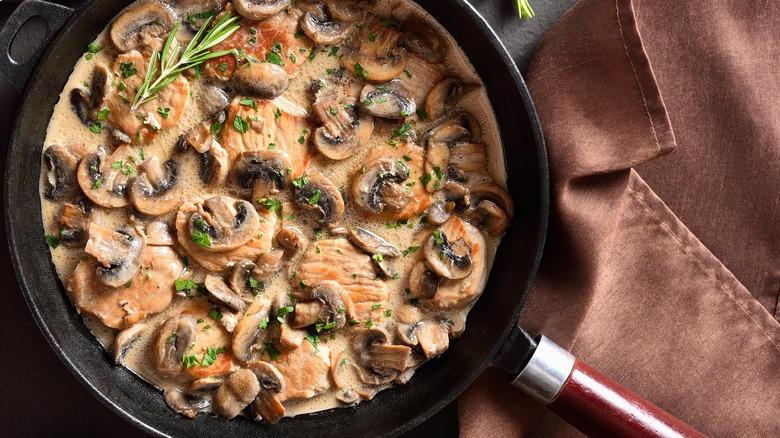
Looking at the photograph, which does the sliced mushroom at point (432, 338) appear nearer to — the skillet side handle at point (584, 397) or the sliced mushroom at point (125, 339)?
the skillet side handle at point (584, 397)

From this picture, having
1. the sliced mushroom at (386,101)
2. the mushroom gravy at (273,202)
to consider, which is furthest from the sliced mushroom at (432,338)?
the sliced mushroom at (386,101)

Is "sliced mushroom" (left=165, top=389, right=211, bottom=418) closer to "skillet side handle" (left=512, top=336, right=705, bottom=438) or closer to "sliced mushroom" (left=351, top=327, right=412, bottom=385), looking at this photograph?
"sliced mushroom" (left=351, top=327, right=412, bottom=385)

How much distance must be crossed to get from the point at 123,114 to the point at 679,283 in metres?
2.20

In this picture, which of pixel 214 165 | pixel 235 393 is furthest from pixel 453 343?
pixel 214 165

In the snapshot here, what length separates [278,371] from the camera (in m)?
2.87

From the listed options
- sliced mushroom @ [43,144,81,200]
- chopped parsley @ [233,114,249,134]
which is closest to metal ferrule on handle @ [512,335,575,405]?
chopped parsley @ [233,114,249,134]

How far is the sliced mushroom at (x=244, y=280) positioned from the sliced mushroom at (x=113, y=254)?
328mm

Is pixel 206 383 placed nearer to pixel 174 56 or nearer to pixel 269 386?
pixel 269 386

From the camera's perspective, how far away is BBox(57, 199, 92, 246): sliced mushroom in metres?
2.77

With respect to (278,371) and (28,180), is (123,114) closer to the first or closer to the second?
(28,180)

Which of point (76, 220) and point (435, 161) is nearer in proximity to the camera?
point (76, 220)

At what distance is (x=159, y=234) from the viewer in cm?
280

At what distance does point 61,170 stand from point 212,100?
1.89 ft

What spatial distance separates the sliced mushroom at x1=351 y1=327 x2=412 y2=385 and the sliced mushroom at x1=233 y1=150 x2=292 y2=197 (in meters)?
0.64
